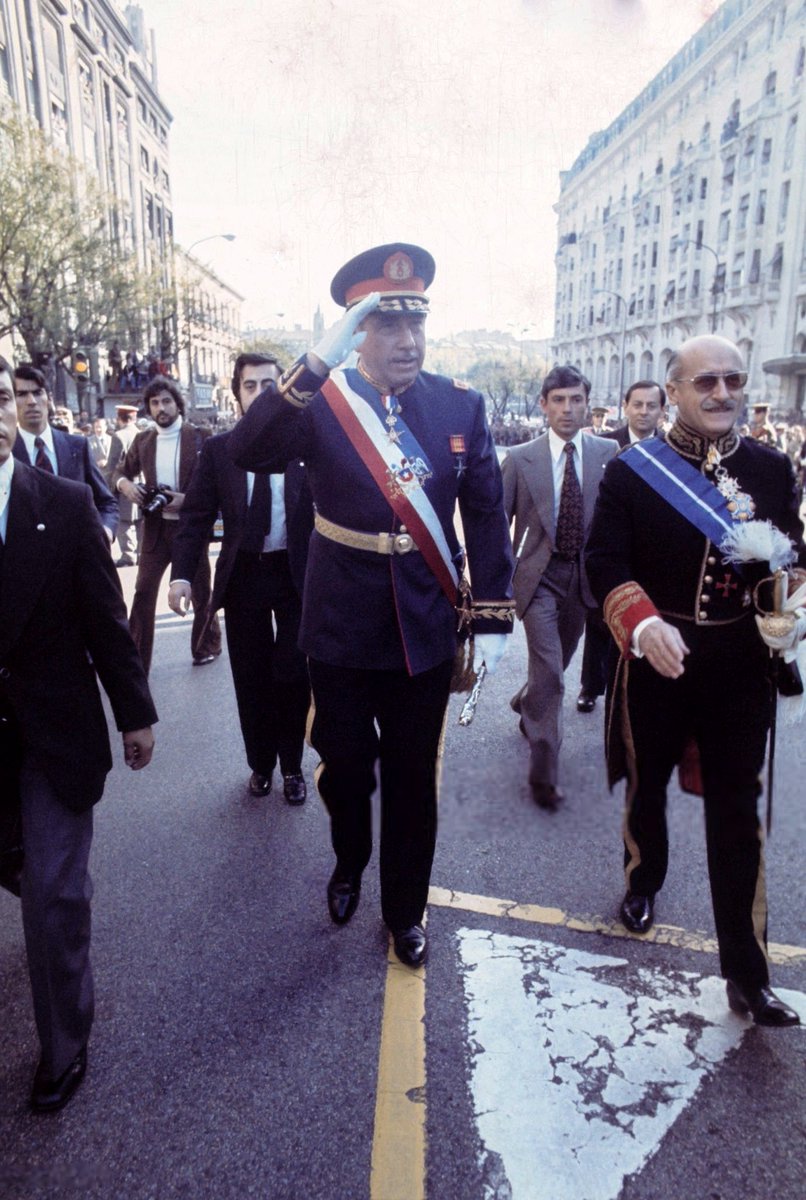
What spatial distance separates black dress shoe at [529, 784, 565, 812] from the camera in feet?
9.50

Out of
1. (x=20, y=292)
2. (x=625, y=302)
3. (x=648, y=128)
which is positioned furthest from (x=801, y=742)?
(x=625, y=302)

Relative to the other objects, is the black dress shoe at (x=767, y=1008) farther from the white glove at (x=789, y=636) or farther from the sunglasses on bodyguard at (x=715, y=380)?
the sunglasses on bodyguard at (x=715, y=380)

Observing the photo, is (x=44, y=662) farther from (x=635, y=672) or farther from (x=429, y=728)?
(x=635, y=672)

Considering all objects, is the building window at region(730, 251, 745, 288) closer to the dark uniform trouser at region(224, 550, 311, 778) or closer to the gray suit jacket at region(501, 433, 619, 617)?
the gray suit jacket at region(501, 433, 619, 617)

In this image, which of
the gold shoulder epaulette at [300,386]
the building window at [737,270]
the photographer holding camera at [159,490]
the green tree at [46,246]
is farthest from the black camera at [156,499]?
the building window at [737,270]

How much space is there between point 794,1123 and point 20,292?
24.7 metres

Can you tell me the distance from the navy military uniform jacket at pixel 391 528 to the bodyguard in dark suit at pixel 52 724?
0.64 m

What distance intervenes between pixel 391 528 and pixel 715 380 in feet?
3.54

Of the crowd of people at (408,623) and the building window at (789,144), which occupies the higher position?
the building window at (789,144)

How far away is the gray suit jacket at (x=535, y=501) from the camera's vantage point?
452cm

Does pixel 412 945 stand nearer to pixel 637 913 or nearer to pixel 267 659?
pixel 637 913

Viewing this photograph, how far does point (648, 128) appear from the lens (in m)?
52.7

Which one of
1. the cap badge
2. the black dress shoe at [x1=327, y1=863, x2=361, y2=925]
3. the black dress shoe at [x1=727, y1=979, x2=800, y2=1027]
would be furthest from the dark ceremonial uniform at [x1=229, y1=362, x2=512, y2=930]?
the black dress shoe at [x1=727, y1=979, x2=800, y2=1027]

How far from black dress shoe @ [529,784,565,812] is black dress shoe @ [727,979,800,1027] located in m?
0.76
